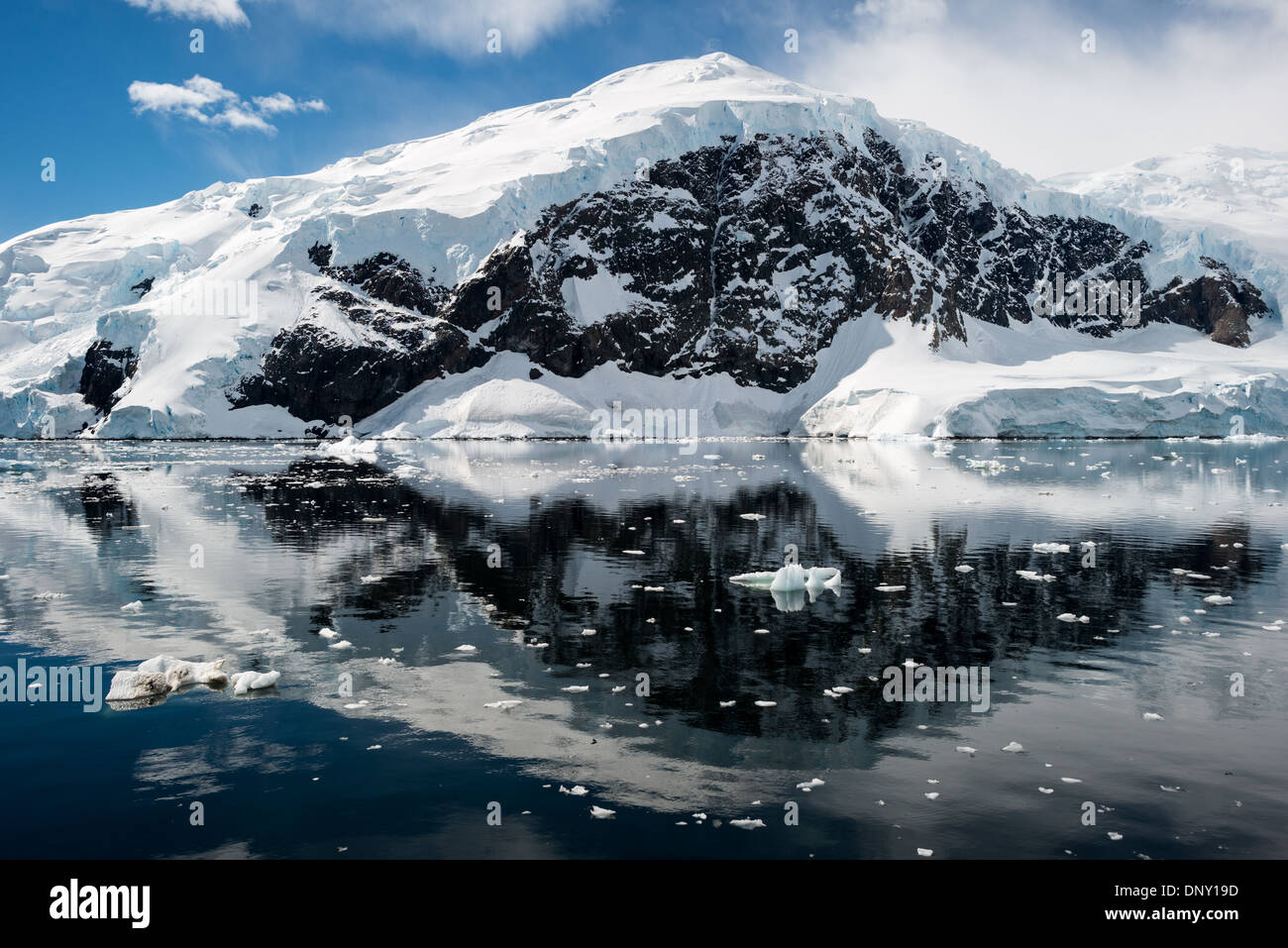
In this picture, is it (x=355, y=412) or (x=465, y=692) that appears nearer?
(x=465, y=692)

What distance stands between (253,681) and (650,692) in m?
7.10

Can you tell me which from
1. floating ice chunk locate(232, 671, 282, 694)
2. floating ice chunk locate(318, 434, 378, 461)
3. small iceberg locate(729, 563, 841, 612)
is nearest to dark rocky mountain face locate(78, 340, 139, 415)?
floating ice chunk locate(318, 434, 378, 461)

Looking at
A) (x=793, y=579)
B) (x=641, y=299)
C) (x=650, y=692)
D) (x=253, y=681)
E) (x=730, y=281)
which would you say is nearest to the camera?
(x=650, y=692)

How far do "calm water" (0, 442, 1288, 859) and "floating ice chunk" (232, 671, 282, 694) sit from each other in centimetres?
67

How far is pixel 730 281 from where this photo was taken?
19212 cm

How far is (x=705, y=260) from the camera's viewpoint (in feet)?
631

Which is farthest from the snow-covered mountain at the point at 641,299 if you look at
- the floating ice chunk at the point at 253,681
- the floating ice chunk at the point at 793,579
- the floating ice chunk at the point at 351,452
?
the floating ice chunk at the point at 253,681

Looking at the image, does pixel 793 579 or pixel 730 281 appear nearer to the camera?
pixel 793 579

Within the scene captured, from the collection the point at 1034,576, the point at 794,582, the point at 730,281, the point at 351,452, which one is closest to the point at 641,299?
the point at 730,281

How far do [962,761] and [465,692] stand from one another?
8.23 metres

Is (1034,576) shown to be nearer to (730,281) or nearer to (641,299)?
(641,299)

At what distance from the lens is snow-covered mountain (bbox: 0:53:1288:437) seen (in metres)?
165

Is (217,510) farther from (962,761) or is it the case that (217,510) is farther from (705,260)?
(705,260)
